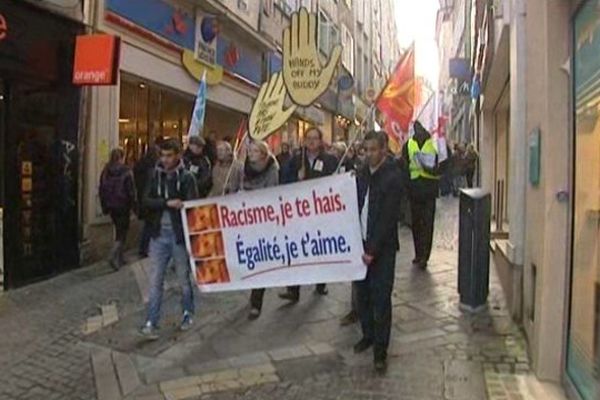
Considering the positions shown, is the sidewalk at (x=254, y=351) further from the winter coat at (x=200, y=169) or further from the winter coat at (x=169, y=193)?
the winter coat at (x=200, y=169)

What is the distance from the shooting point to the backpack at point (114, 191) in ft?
33.7

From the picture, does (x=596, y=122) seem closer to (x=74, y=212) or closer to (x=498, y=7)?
(x=498, y=7)

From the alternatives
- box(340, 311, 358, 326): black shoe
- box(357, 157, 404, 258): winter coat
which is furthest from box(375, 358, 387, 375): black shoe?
box(340, 311, 358, 326): black shoe

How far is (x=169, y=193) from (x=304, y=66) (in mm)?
2459

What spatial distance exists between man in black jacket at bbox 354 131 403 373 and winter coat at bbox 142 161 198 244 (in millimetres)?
1837

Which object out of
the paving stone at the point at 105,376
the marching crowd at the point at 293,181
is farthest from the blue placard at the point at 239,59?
the paving stone at the point at 105,376

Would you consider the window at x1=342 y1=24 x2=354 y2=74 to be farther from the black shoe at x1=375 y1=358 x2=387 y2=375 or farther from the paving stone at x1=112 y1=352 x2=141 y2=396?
the black shoe at x1=375 y1=358 x2=387 y2=375

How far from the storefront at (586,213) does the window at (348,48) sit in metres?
32.8

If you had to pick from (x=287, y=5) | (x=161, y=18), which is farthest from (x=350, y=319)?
(x=287, y=5)

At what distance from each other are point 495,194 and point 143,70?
6.56 metres

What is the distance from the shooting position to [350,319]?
7.10 metres

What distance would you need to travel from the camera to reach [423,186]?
955 cm

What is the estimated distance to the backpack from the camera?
33.7 ft

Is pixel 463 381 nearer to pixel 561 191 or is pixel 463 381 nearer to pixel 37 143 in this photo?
pixel 561 191
